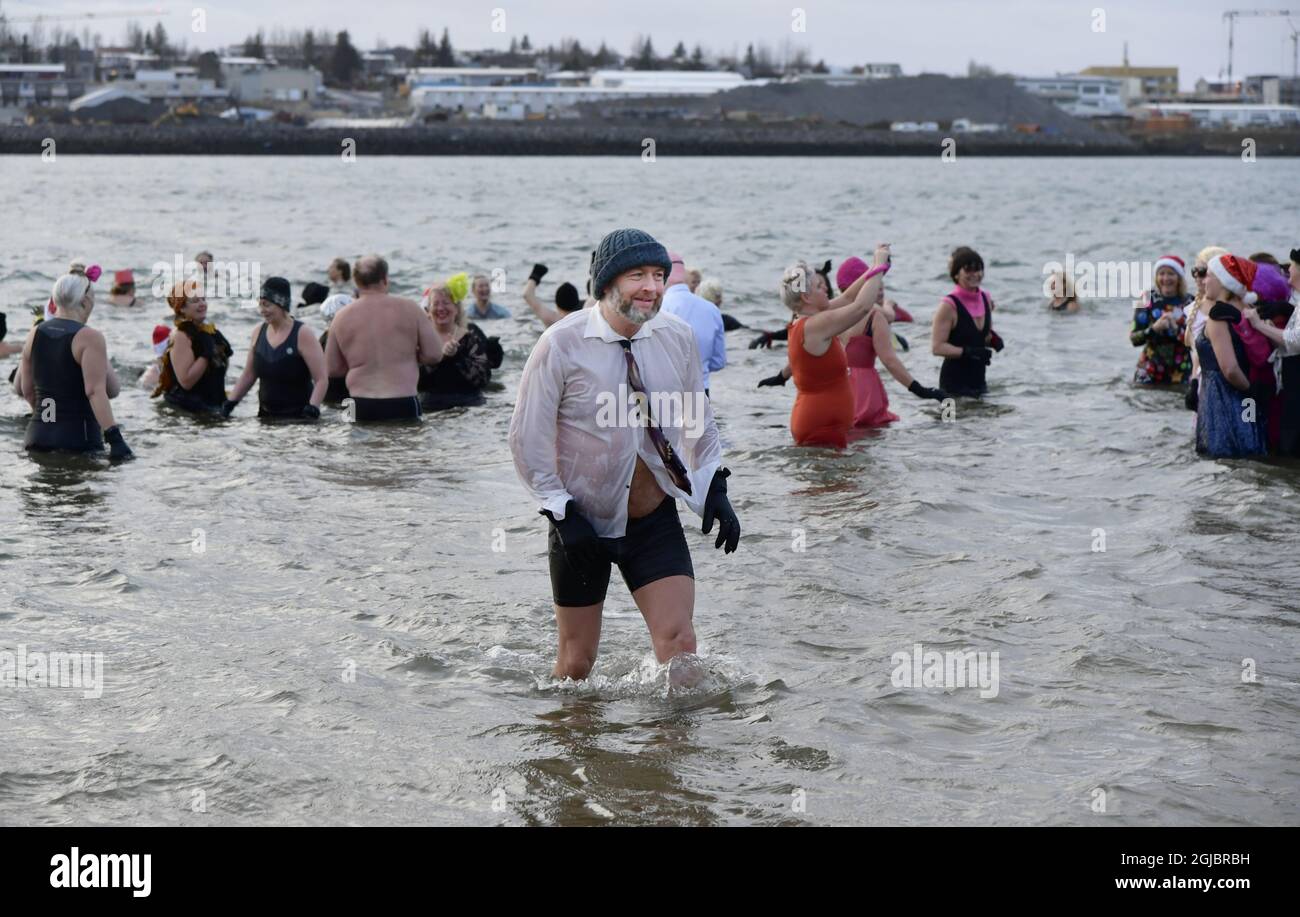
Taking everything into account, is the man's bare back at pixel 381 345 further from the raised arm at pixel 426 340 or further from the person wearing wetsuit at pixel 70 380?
the person wearing wetsuit at pixel 70 380

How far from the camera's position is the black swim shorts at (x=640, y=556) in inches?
224

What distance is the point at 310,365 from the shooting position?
12.5 m

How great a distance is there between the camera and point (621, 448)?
5.58 meters

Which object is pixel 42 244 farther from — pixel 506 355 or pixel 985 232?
pixel 985 232

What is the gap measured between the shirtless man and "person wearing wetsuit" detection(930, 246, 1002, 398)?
424 cm

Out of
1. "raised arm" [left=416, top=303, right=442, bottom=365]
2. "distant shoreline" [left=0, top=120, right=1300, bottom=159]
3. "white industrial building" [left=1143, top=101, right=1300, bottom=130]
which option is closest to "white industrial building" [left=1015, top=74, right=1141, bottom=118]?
"white industrial building" [left=1143, top=101, right=1300, bottom=130]

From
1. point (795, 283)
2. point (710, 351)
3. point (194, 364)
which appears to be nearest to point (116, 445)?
point (194, 364)

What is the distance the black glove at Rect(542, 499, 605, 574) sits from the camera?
17.8 feet

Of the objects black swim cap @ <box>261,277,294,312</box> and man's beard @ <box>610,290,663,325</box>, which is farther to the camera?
black swim cap @ <box>261,277,294,312</box>

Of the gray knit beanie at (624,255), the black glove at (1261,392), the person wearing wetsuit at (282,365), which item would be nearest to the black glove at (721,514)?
the gray knit beanie at (624,255)

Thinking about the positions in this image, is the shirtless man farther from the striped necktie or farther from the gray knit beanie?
the gray knit beanie

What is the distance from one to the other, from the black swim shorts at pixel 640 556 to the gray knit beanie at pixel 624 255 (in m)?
0.88
